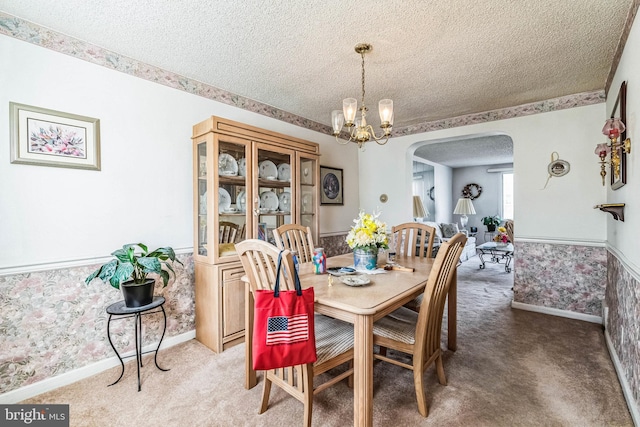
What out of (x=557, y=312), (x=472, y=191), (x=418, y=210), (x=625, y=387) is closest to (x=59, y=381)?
(x=625, y=387)

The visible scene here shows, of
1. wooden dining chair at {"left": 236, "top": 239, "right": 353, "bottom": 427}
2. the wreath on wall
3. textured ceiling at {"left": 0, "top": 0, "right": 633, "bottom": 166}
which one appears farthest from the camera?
the wreath on wall

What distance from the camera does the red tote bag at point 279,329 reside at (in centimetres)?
129

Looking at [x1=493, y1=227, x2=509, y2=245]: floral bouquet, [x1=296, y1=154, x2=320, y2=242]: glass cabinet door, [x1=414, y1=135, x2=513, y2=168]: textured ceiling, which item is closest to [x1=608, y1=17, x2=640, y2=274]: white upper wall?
[x1=296, y1=154, x2=320, y2=242]: glass cabinet door

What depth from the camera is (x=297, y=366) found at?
1491mm

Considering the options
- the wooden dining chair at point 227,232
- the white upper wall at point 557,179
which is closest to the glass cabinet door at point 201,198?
the wooden dining chair at point 227,232

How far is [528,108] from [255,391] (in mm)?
3959

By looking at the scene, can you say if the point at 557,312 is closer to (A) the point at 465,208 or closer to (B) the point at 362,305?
(B) the point at 362,305

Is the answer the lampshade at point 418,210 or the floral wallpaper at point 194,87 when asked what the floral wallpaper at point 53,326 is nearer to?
the floral wallpaper at point 194,87

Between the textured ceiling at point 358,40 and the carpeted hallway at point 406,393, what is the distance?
93.0 inches

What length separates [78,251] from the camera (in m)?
2.06

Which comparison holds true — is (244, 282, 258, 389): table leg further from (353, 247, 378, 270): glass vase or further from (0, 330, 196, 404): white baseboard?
(0, 330, 196, 404): white baseboard

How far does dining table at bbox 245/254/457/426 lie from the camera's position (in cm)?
137

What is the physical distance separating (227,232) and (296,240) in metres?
0.62

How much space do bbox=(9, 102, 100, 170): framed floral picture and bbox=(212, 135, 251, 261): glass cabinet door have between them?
0.87 meters
